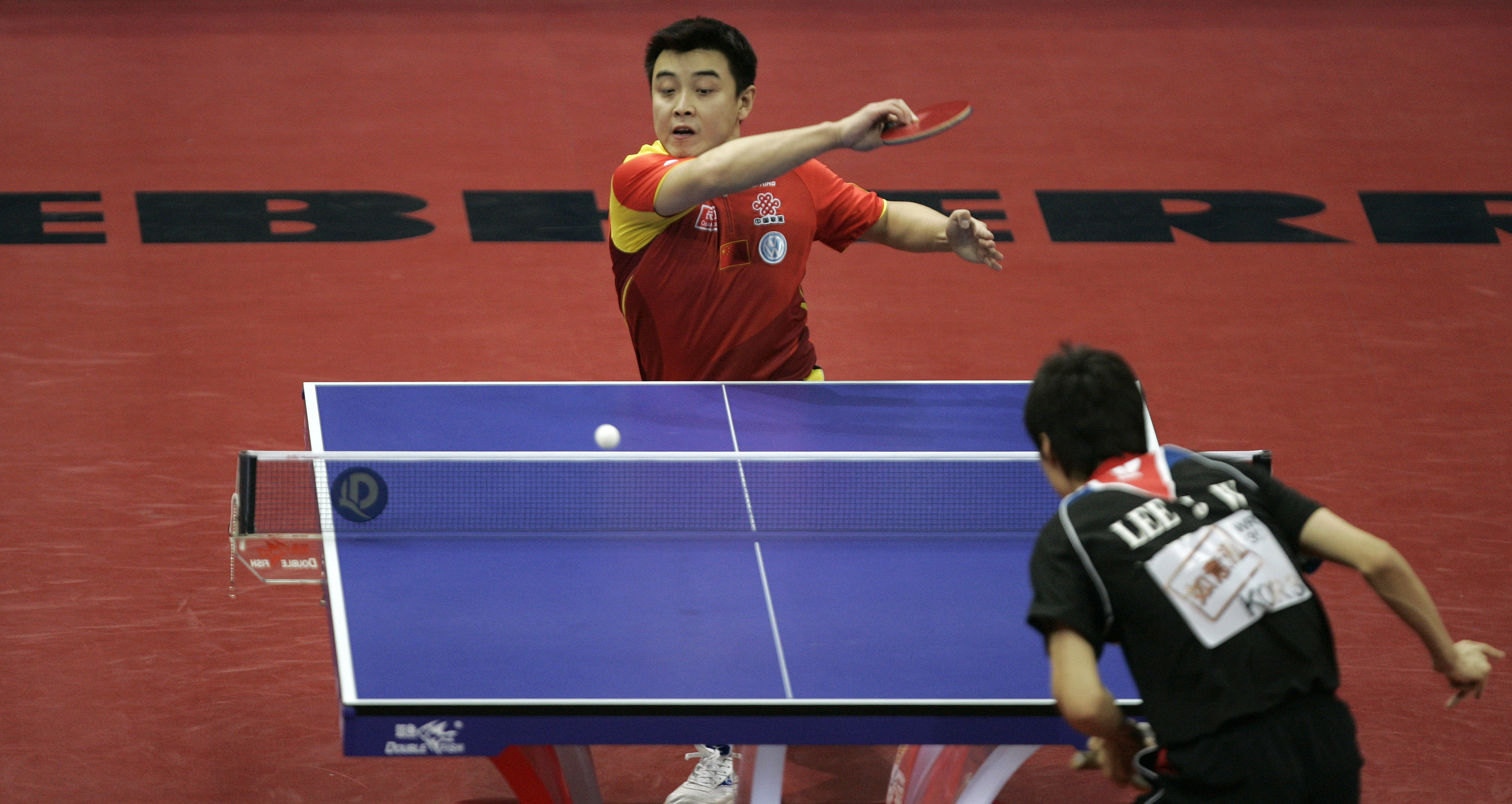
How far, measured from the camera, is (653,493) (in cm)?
358

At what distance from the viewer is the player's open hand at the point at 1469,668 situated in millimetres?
2646

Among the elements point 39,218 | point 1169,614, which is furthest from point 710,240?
point 39,218

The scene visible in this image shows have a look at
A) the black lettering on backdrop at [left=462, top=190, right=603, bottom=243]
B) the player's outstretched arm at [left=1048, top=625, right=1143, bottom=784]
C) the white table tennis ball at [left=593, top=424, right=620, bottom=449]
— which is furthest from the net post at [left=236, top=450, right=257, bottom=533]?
the black lettering on backdrop at [left=462, top=190, right=603, bottom=243]

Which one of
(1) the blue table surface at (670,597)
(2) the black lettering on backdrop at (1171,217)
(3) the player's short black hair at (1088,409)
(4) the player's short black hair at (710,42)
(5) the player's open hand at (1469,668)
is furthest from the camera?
(2) the black lettering on backdrop at (1171,217)

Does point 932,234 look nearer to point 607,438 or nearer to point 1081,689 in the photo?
point 607,438

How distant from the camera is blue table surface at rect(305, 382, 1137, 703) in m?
2.96

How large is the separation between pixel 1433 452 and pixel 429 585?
4.32m

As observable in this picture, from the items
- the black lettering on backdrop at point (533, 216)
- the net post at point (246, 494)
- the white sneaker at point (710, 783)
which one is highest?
the black lettering on backdrop at point (533, 216)

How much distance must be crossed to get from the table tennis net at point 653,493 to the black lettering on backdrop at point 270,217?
3903 millimetres

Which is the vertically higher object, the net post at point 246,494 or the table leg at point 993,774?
the net post at point 246,494

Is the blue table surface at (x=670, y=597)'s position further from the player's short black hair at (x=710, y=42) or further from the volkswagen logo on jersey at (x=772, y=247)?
the player's short black hair at (x=710, y=42)

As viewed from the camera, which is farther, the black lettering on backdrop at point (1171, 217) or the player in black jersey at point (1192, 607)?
the black lettering on backdrop at point (1171, 217)

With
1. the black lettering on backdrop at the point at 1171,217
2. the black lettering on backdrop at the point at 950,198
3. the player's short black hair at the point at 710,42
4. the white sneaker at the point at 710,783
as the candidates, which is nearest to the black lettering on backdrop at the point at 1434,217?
the black lettering on backdrop at the point at 1171,217

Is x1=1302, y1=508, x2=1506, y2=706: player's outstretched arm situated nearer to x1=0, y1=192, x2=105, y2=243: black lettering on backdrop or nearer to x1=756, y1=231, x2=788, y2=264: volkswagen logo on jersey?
x1=756, y1=231, x2=788, y2=264: volkswagen logo on jersey
